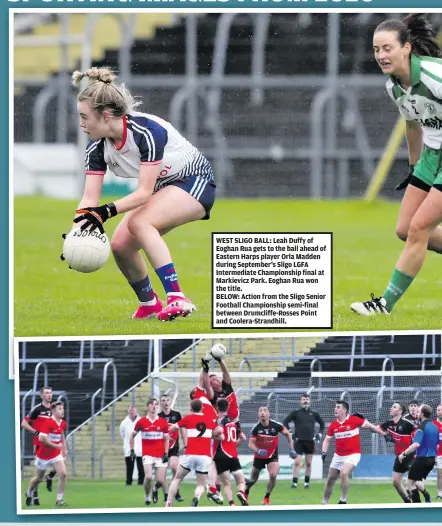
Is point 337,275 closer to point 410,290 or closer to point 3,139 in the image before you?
point 410,290

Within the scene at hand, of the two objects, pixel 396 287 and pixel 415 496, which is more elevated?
pixel 396 287

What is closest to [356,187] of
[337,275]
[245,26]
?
[337,275]

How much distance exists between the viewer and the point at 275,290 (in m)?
7.53

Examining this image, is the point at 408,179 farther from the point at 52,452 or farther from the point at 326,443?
the point at 52,452

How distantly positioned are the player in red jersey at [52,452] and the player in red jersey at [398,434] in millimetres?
1930

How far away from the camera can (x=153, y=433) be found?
26.0 feet

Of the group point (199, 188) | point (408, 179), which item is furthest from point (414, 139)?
point (199, 188)

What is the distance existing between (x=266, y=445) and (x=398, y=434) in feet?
2.65

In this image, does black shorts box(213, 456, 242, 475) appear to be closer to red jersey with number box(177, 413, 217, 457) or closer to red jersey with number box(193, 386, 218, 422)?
red jersey with number box(177, 413, 217, 457)

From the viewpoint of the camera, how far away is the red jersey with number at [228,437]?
25.5 feet

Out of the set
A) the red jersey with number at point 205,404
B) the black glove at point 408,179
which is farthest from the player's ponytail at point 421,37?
the red jersey with number at point 205,404

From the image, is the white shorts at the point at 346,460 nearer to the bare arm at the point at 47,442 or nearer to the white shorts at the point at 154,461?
the white shorts at the point at 154,461

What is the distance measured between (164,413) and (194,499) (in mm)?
777

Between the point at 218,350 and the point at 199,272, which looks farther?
the point at 199,272
